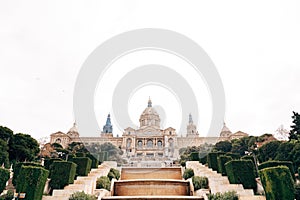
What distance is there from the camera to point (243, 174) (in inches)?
400

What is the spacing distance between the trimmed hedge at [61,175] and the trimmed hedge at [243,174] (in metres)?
6.64

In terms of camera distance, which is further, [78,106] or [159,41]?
[159,41]

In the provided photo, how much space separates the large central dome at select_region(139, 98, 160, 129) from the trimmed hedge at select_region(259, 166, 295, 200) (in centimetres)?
6850

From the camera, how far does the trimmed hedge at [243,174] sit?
32.9ft

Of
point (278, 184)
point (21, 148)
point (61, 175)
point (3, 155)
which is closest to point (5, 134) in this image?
point (21, 148)

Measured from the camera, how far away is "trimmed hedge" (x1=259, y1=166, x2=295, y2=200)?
762 centimetres

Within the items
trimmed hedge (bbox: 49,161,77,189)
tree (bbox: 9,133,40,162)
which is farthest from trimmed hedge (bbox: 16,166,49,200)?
tree (bbox: 9,133,40,162)

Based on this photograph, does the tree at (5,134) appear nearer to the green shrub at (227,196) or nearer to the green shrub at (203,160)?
the green shrub at (203,160)

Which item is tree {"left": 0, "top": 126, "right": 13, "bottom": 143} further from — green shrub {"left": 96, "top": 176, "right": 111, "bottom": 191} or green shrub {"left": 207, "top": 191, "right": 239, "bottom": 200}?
green shrub {"left": 207, "top": 191, "right": 239, "bottom": 200}

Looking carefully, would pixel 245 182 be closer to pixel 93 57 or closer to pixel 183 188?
pixel 183 188

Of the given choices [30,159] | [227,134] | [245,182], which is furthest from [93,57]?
[227,134]

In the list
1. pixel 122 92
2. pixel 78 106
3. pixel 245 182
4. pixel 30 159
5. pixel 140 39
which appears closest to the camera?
pixel 245 182

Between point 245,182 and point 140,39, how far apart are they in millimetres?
9352

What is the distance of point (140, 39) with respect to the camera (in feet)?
48.3
